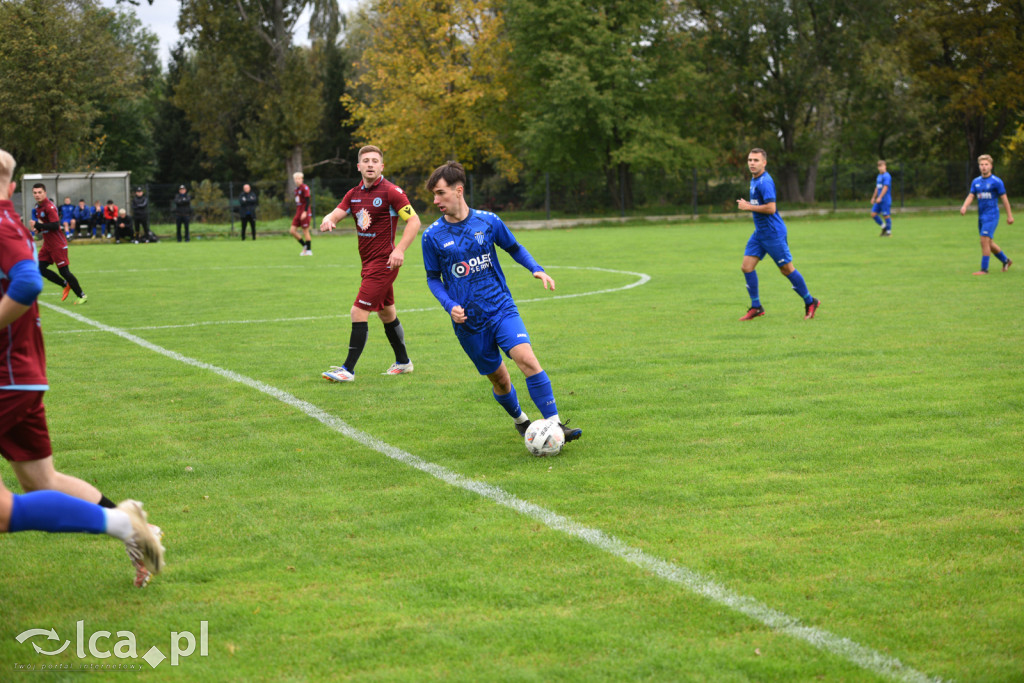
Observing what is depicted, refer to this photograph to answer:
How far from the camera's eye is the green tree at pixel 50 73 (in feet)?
133

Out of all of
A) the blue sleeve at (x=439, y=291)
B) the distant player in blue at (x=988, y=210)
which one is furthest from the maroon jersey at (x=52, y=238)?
the distant player in blue at (x=988, y=210)

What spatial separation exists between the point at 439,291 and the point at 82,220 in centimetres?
3653

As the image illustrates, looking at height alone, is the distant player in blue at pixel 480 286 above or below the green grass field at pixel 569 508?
above

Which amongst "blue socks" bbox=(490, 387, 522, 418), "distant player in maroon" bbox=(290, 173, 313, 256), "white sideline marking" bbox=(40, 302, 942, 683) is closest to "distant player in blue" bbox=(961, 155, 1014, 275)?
"blue socks" bbox=(490, 387, 522, 418)

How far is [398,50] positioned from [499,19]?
5.61m

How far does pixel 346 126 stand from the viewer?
195 ft

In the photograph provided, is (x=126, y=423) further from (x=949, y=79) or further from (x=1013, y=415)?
(x=949, y=79)

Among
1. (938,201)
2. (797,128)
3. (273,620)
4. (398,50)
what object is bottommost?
(273,620)

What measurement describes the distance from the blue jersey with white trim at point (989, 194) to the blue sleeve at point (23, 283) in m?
17.3

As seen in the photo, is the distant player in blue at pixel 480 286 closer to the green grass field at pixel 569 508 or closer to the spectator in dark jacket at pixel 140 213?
the green grass field at pixel 569 508

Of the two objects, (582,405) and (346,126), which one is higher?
(346,126)

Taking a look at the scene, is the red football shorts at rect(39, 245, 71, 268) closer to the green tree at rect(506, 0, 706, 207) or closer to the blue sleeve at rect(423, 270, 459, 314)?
the blue sleeve at rect(423, 270, 459, 314)

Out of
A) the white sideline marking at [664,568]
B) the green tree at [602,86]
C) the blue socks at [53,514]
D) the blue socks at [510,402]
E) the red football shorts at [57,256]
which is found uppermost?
the green tree at [602,86]

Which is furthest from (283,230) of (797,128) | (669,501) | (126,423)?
(669,501)
